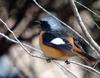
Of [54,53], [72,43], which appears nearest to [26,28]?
[54,53]

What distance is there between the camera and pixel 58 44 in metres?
4.22

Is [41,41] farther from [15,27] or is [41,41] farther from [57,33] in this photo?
[15,27]

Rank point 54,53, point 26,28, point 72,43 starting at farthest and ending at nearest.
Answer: point 26,28
point 54,53
point 72,43

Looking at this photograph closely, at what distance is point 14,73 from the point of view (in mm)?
5879

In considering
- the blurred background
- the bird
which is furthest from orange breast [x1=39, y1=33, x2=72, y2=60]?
the blurred background

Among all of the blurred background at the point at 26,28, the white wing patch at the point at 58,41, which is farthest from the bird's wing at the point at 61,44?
the blurred background at the point at 26,28

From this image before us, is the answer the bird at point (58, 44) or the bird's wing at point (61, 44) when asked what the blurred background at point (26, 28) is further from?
the bird's wing at point (61, 44)

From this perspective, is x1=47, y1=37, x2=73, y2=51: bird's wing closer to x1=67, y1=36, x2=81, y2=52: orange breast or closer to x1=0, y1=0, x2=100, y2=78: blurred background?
x1=67, y1=36, x2=81, y2=52: orange breast

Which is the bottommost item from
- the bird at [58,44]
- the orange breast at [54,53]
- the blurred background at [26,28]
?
the blurred background at [26,28]

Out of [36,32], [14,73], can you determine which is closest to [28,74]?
[14,73]

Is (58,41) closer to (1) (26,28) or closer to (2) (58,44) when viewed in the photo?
(2) (58,44)

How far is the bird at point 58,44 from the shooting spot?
4.18 m

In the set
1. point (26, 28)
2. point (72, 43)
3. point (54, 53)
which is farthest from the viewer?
point (26, 28)

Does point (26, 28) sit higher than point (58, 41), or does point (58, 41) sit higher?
point (58, 41)
